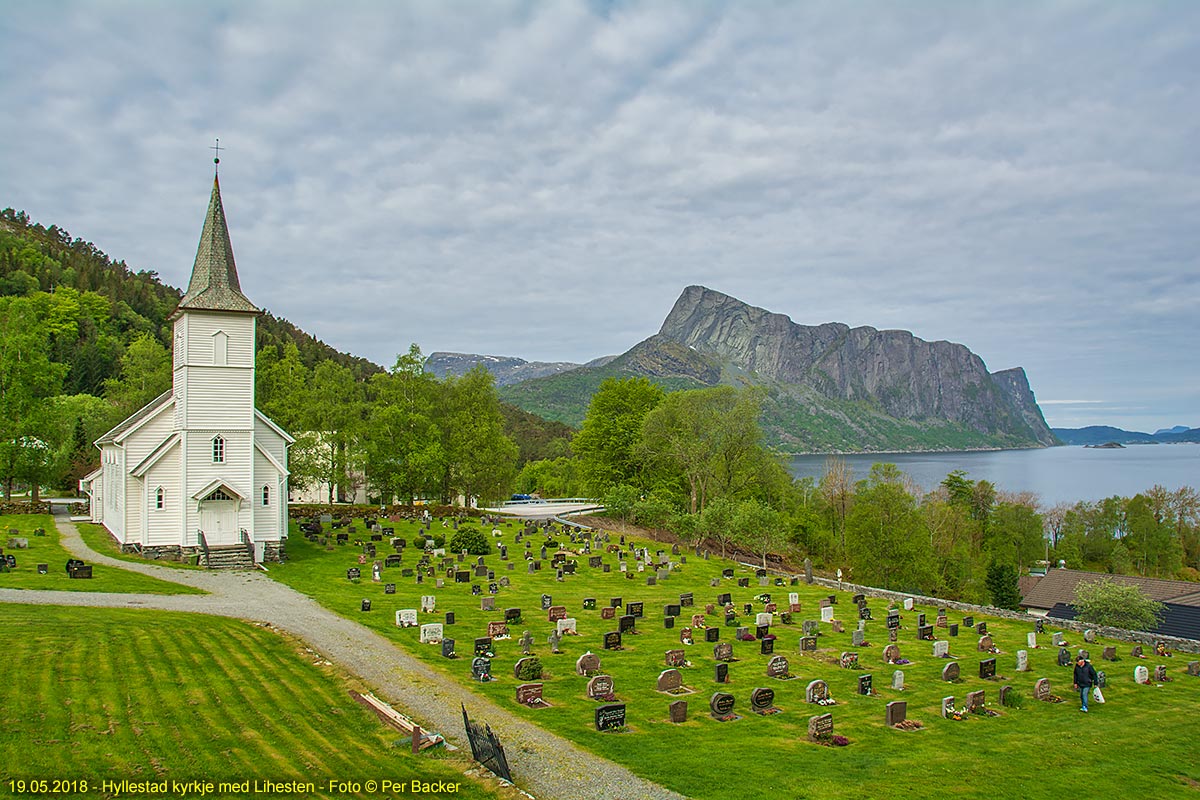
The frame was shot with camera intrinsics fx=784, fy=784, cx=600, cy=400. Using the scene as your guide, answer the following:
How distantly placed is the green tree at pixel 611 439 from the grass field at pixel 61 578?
37.1 meters

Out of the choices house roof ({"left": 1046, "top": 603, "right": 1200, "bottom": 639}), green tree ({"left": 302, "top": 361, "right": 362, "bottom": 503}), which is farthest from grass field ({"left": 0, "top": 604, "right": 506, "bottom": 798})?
house roof ({"left": 1046, "top": 603, "right": 1200, "bottom": 639})

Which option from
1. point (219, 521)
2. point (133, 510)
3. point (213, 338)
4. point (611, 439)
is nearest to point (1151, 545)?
point (611, 439)

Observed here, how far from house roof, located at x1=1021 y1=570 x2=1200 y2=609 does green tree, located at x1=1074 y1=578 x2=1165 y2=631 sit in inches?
319

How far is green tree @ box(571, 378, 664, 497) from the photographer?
62531mm

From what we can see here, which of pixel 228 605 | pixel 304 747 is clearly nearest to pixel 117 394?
pixel 228 605

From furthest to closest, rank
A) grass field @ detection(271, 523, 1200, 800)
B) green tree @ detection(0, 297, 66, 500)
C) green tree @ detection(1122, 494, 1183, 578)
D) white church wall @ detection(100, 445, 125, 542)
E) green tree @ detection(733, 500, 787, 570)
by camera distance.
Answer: green tree @ detection(1122, 494, 1183, 578), green tree @ detection(733, 500, 787, 570), green tree @ detection(0, 297, 66, 500), white church wall @ detection(100, 445, 125, 542), grass field @ detection(271, 523, 1200, 800)

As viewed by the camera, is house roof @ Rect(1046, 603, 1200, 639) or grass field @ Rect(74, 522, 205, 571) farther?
house roof @ Rect(1046, 603, 1200, 639)

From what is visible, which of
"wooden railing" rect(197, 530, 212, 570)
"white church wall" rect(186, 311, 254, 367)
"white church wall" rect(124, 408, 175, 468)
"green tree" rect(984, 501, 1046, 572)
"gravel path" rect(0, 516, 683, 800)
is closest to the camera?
"gravel path" rect(0, 516, 683, 800)

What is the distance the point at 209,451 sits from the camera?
33.2m

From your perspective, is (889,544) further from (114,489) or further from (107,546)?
(114,489)

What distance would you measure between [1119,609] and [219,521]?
38.6 metres

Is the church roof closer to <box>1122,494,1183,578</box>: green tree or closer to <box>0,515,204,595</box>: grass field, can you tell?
<box>0,515,204,595</box>: grass field

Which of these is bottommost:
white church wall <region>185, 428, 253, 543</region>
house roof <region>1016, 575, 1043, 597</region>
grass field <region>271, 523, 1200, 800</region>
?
house roof <region>1016, 575, 1043, 597</region>

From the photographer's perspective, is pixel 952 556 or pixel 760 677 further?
pixel 952 556
